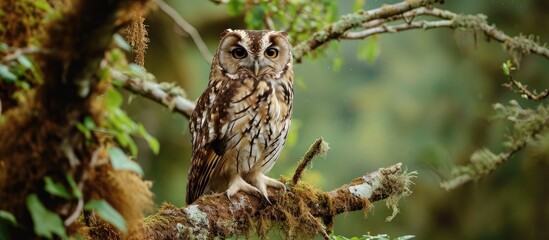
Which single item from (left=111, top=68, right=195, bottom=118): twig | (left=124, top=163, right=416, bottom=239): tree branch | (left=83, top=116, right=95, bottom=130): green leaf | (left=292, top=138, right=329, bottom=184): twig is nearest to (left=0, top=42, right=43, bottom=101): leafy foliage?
(left=83, top=116, right=95, bottom=130): green leaf

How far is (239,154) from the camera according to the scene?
261cm

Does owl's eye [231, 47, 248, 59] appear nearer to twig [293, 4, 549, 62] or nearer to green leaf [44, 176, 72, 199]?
twig [293, 4, 549, 62]

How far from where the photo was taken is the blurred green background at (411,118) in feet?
18.1

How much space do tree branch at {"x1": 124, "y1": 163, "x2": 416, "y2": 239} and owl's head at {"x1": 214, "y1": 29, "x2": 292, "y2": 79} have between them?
1.93 feet

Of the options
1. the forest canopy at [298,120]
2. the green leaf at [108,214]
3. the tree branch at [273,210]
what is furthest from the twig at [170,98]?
the green leaf at [108,214]

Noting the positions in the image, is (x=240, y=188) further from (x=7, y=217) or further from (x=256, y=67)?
(x=7, y=217)

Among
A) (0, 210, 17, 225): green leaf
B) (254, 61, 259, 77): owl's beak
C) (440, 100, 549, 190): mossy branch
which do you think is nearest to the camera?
(0, 210, 17, 225): green leaf

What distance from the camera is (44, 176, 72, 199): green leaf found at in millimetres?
1185

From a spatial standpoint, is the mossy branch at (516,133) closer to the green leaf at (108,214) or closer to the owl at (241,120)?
the owl at (241,120)

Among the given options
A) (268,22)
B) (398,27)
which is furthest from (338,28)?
(268,22)

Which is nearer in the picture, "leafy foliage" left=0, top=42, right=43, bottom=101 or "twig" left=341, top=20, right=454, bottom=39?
"leafy foliage" left=0, top=42, right=43, bottom=101

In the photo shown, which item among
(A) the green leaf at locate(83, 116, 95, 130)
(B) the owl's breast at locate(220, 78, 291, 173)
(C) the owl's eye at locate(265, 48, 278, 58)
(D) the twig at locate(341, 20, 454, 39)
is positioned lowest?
(A) the green leaf at locate(83, 116, 95, 130)

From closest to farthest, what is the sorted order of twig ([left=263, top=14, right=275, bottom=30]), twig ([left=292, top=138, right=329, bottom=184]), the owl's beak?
1. twig ([left=292, top=138, right=329, bottom=184])
2. the owl's beak
3. twig ([left=263, top=14, right=275, bottom=30])

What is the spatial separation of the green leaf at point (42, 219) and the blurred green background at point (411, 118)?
2.63 meters
